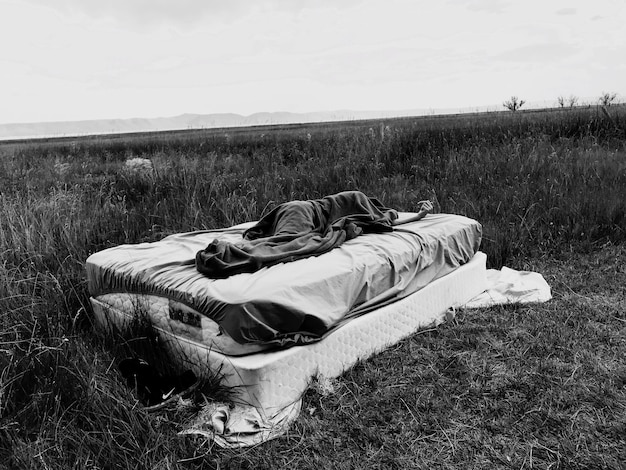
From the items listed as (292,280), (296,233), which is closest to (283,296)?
(292,280)

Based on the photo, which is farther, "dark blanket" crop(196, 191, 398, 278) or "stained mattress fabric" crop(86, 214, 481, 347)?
"dark blanket" crop(196, 191, 398, 278)

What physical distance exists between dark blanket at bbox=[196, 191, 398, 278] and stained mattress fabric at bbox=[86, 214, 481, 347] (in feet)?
0.26

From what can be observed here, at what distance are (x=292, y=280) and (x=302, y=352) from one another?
37 cm

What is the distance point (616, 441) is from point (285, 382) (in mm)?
1521

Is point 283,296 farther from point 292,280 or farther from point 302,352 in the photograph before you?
point 302,352

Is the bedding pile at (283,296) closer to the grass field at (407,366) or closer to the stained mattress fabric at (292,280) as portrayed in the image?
the stained mattress fabric at (292,280)

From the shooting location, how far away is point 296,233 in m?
3.42

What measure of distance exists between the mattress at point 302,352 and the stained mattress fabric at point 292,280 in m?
0.07

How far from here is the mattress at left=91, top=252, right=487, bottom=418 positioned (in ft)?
7.91

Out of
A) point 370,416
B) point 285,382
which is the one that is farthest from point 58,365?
point 370,416

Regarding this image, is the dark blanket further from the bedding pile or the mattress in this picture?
the mattress

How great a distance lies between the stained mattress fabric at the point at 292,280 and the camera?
2.45 m

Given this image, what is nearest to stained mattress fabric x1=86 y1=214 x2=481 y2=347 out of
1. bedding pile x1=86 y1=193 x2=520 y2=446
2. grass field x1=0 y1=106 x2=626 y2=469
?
bedding pile x1=86 y1=193 x2=520 y2=446

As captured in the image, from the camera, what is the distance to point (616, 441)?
2.22m
